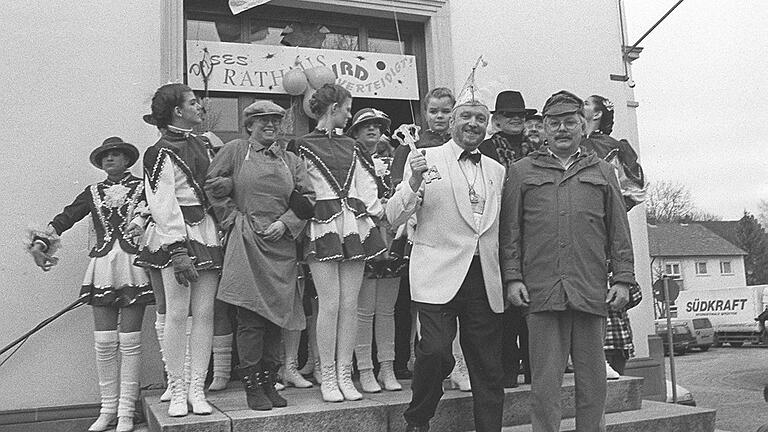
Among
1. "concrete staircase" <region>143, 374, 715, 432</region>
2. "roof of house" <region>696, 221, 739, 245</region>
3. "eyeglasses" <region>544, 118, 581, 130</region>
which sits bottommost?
"concrete staircase" <region>143, 374, 715, 432</region>

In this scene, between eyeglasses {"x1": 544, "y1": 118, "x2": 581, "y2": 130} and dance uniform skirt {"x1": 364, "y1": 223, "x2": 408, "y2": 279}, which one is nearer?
eyeglasses {"x1": 544, "y1": 118, "x2": 581, "y2": 130}

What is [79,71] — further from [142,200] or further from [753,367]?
[753,367]

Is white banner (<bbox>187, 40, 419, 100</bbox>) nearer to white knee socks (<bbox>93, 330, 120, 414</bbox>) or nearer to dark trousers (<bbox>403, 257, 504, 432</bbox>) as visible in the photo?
white knee socks (<bbox>93, 330, 120, 414</bbox>)

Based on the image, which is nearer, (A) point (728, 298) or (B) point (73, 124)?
(B) point (73, 124)

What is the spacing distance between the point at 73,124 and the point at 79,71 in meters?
0.43

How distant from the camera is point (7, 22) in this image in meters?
5.45

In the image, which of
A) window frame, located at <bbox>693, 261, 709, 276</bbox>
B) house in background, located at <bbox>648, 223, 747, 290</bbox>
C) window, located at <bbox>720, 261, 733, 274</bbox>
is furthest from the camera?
window, located at <bbox>720, 261, 733, 274</bbox>

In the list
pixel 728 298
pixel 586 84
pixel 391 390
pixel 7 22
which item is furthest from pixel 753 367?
pixel 7 22

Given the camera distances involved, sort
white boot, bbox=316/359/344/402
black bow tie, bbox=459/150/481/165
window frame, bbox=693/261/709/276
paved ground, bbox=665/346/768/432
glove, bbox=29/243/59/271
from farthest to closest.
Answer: window frame, bbox=693/261/709/276
paved ground, bbox=665/346/768/432
glove, bbox=29/243/59/271
white boot, bbox=316/359/344/402
black bow tie, bbox=459/150/481/165

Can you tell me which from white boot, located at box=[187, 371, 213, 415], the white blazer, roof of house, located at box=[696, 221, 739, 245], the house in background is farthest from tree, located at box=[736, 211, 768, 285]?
white boot, located at box=[187, 371, 213, 415]

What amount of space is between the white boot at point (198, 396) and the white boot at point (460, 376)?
1.61 metres

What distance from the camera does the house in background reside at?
2192 inches

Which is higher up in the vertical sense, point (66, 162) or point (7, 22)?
point (7, 22)

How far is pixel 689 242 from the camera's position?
57.3m
